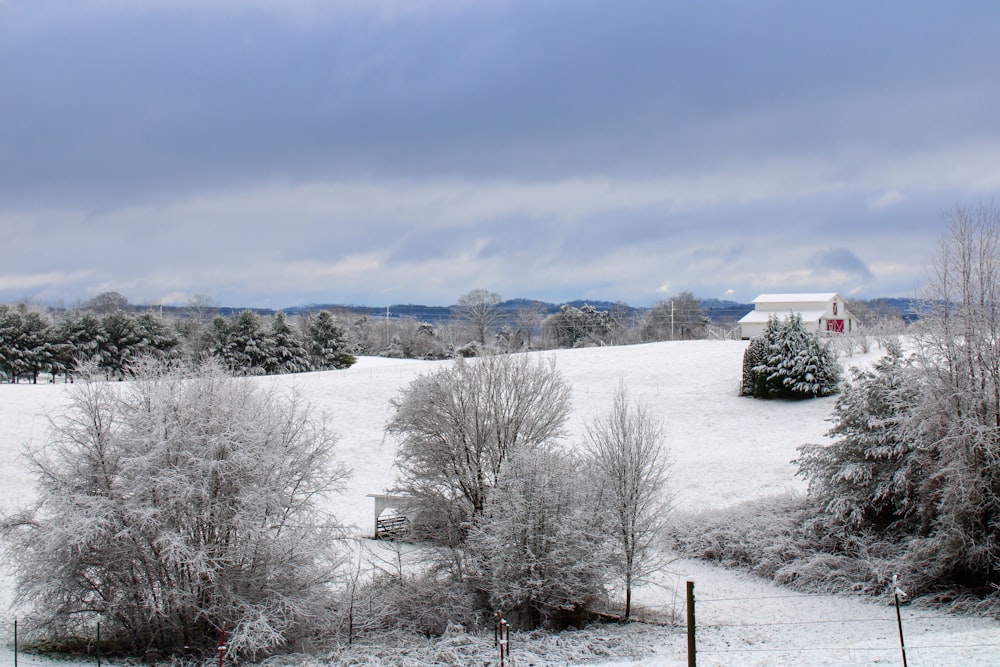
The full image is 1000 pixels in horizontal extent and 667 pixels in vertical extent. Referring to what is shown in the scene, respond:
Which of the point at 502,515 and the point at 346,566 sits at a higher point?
the point at 502,515

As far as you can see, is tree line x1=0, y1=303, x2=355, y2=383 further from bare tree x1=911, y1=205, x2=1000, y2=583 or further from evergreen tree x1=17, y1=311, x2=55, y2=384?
bare tree x1=911, y1=205, x2=1000, y2=583

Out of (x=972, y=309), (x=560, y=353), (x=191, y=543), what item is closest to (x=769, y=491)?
(x=972, y=309)

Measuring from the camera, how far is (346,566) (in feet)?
87.2

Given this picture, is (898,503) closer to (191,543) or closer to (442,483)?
(442,483)

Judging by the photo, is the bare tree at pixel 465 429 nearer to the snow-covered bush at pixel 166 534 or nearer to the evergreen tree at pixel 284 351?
the snow-covered bush at pixel 166 534

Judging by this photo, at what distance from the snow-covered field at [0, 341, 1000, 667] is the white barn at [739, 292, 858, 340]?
39.0 ft

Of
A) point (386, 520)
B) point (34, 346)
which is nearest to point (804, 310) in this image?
point (386, 520)

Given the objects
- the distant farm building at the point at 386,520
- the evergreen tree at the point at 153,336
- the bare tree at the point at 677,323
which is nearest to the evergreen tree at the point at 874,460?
the distant farm building at the point at 386,520

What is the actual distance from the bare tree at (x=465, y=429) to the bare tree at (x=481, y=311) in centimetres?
7605

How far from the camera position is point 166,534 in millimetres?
15680

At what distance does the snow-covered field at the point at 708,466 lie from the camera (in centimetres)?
1459

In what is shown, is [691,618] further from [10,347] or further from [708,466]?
[10,347]

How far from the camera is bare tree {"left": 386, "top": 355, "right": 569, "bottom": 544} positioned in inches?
875

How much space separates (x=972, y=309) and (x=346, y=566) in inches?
813
